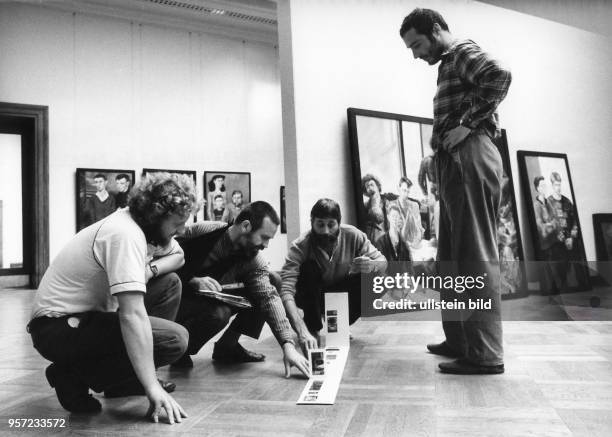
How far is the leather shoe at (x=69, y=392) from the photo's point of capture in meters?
2.05

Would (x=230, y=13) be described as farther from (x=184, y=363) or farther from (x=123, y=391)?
(x=123, y=391)

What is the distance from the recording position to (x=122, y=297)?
5.80 feet

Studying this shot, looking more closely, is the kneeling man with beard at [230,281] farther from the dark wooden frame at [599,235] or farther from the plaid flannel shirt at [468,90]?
the dark wooden frame at [599,235]

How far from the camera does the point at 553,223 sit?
6.05 meters

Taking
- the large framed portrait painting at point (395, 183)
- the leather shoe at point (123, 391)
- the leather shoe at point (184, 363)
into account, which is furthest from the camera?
the large framed portrait painting at point (395, 183)

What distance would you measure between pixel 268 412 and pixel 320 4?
3.73m

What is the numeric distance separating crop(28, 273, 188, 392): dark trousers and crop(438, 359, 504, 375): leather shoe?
1211mm

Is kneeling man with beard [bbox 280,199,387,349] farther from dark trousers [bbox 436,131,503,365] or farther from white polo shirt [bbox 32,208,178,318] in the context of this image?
white polo shirt [bbox 32,208,178,318]

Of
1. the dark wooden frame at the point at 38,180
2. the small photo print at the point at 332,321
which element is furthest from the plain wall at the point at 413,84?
the dark wooden frame at the point at 38,180

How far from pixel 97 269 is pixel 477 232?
157 cm

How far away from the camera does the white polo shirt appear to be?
1.78 metres

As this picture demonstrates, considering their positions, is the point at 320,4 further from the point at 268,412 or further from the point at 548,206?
the point at 268,412

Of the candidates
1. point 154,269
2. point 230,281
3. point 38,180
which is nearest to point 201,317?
point 230,281

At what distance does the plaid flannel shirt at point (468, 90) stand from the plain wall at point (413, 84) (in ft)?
6.35
